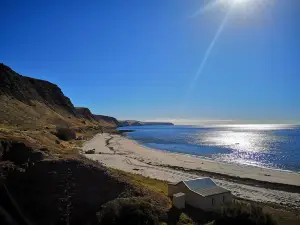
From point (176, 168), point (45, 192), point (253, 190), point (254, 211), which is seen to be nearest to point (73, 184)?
point (45, 192)

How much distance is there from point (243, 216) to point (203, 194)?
4.80m

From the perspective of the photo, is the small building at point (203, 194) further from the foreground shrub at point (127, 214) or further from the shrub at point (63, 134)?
the shrub at point (63, 134)

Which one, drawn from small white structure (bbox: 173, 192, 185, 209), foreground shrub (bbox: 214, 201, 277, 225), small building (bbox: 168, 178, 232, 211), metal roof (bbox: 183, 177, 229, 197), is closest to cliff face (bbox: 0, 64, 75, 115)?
small building (bbox: 168, 178, 232, 211)

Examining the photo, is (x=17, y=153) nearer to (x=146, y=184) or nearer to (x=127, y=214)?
(x=127, y=214)

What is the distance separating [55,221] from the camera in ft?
68.6

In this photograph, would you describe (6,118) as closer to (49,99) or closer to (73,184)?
(73,184)

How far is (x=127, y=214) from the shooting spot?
66.9 feet

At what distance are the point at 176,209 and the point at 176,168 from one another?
3080cm

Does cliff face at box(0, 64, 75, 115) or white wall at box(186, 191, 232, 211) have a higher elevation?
cliff face at box(0, 64, 75, 115)

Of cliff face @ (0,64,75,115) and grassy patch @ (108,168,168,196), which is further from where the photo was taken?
cliff face @ (0,64,75,115)

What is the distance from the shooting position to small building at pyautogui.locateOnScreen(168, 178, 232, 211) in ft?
83.1

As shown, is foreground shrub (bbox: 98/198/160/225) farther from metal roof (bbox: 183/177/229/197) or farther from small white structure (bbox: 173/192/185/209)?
metal roof (bbox: 183/177/229/197)

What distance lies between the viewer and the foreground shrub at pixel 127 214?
2019 cm

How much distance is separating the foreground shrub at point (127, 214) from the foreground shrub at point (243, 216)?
5877 mm
